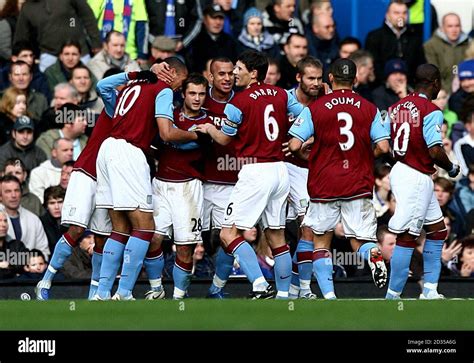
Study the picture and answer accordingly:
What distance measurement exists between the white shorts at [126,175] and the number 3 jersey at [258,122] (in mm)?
763

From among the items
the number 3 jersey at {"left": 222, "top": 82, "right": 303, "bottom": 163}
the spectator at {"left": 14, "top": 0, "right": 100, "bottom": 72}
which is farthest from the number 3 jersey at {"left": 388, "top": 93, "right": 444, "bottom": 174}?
the spectator at {"left": 14, "top": 0, "right": 100, "bottom": 72}

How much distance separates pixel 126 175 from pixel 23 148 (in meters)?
3.36

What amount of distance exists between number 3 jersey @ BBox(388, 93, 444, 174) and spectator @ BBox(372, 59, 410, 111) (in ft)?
12.1

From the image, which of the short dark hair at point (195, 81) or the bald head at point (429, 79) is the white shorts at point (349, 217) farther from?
the short dark hair at point (195, 81)

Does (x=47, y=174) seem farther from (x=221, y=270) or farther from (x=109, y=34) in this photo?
(x=221, y=270)

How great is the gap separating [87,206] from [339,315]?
8.96 feet

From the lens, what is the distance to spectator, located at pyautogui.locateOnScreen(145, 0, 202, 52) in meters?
18.3

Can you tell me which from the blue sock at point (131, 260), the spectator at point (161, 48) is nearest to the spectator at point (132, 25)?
the spectator at point (161, 48)

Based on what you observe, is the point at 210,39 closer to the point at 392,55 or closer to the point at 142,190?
the point at 392,55

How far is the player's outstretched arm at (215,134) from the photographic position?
14297mm

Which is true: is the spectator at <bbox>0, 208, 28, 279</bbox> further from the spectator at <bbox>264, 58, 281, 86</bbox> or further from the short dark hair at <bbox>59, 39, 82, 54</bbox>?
the spectator at <bbox>264, 58, 281, 86</bbox>

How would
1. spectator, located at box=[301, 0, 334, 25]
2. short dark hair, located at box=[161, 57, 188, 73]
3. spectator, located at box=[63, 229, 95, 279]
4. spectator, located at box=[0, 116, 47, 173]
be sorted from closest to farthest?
short dark hair, located at box=[161, 57, 188, 73]
spectator, located at box=[63, 229, 95, 279]
spectator, located at box=[0, 116, 47, 173]
spectator, located at box=[301, 0, 334, 25]

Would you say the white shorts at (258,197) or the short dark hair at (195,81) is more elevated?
the short dark hair at (195,81)
